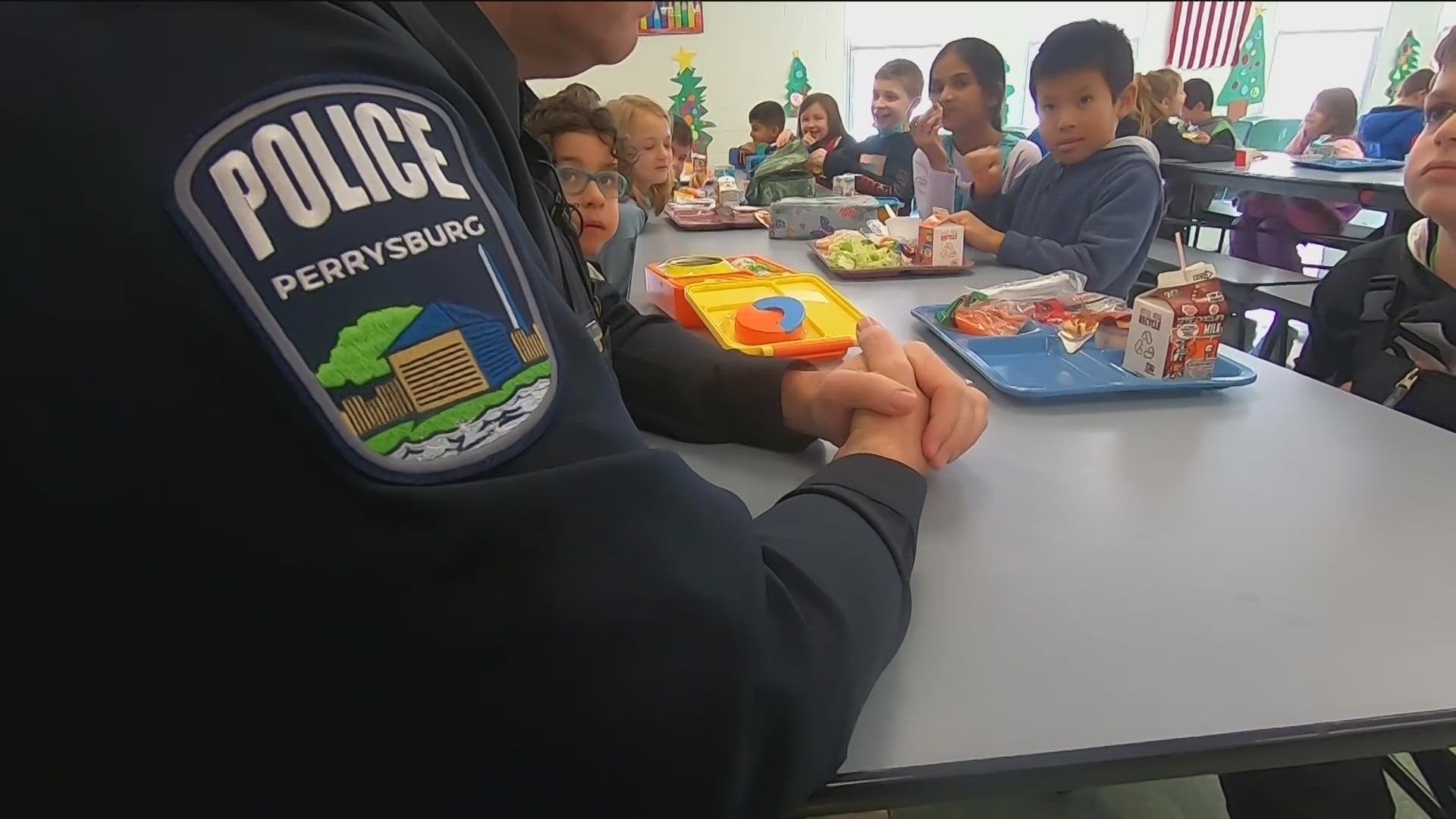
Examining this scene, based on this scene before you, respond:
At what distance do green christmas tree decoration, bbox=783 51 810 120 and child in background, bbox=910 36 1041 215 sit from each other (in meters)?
4.84

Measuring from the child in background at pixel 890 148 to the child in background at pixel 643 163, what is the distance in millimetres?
731

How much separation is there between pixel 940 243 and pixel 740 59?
230 inches

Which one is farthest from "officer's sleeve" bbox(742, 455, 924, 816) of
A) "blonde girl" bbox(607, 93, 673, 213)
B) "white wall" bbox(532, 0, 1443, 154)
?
"white wall" bbox(532, 0, 1443, 154)

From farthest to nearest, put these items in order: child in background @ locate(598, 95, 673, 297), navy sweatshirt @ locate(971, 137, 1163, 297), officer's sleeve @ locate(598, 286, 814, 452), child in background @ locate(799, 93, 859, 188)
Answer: child in background @ locate(799, 93, 859, 188), child in background @ locate(598, 95, 673, 297), navy sweatshirt @ locate(971, 137, 1163, 297), officer's sleeve @ locate(598, 286, 814, 452)

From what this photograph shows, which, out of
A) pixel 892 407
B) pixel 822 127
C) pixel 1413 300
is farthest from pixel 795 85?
pixel 892 407

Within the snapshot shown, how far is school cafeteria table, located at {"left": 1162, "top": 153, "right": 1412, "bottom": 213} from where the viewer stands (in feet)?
7.43

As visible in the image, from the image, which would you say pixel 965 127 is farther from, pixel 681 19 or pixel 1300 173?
pixel 681 19

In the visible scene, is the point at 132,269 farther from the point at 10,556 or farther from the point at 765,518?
the point at 765,518

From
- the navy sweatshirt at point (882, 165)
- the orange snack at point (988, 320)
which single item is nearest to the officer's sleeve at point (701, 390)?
the orange snack at point (988, 320)

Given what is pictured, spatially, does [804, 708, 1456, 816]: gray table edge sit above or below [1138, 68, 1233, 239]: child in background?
above

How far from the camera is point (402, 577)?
264 mm

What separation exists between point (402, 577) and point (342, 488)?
3 centimetres

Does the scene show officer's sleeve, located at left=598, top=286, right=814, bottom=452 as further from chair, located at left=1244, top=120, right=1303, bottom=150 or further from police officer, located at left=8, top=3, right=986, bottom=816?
chair, located at left=1244, top=120, right=1303, bottom=150

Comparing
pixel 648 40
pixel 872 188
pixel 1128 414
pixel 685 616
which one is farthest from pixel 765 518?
pixel 648 40
